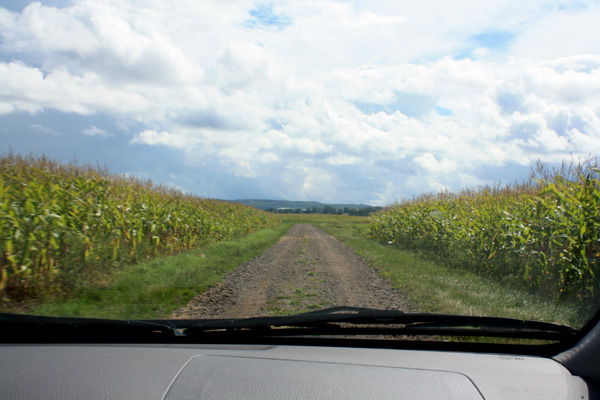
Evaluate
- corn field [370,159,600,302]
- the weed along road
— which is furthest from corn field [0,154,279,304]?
corn field [370,159,600,302]

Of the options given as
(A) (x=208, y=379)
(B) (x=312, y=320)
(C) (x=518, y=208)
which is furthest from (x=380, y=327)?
(C) (x=518, y=208)

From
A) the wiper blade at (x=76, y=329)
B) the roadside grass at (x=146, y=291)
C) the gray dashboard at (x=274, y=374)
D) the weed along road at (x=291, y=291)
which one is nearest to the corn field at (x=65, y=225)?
the roadside grass at (x=146, y=291)

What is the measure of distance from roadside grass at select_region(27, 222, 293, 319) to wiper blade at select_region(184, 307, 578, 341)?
10.00ft

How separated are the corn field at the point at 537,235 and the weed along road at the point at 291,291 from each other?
2.34 m

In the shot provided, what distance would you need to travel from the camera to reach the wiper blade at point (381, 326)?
2623mm

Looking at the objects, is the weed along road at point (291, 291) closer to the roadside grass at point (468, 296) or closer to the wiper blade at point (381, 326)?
the roadside grass at point (468, 296)

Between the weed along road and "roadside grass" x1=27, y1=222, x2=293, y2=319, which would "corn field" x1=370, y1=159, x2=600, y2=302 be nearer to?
the weed along road

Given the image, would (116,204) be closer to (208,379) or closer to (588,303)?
(208,379)

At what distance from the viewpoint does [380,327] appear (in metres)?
2.81

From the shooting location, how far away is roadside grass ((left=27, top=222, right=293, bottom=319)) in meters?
5.26

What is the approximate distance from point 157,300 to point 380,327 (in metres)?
4.33

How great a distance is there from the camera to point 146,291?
6.40 m

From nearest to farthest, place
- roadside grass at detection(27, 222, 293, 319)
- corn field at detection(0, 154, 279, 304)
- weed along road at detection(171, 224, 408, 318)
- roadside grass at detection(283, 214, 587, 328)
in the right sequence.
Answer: roadside grass at detection(283, 214, 587, 328) < roadside grass at detection(27, 222, 293, 319) < corn field at detection(0, 154, 279, 304) < weed along road at detection(171, 224, 408, 318)

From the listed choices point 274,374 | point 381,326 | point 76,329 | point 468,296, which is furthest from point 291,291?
point 274,374
